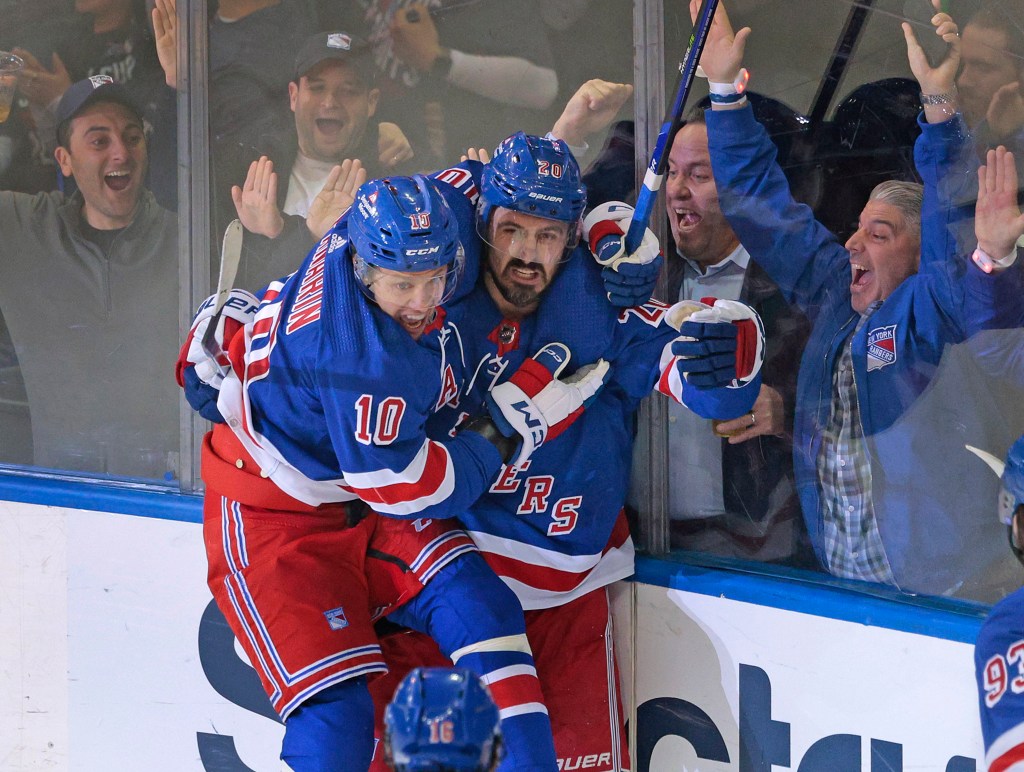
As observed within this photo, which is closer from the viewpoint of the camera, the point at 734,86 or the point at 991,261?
the point at 991,261

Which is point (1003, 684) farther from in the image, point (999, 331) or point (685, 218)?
point (685, 218)

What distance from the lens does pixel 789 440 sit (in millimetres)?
2389

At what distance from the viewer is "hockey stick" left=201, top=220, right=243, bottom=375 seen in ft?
7.50

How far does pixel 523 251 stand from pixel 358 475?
0.54m

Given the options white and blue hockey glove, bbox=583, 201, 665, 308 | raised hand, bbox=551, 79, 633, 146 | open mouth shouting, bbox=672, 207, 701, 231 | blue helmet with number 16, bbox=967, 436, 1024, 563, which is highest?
raised hand, bbox=551, 79, 633, 146

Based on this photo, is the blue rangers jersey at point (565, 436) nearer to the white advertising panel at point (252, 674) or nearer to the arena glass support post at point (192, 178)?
the white advertising panel at point (252, 674)

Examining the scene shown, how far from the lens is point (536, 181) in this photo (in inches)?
87.0

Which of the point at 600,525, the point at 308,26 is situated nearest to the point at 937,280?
the point at 600,525

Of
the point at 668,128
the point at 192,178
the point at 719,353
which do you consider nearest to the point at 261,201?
the point at 192,178

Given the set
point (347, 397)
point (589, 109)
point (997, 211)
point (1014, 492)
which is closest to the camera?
point (1014, 492)

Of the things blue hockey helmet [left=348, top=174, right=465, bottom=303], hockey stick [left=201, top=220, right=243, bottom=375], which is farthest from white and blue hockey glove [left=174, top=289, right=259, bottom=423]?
blue hockey helmet [left=348, top=174, right=465, bottom=303]

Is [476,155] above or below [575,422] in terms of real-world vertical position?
above

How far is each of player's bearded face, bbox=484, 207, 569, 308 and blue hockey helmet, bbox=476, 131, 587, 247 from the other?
0.02m

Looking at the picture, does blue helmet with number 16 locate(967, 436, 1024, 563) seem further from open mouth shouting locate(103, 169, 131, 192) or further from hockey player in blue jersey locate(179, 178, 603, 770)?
open mouth shouting locate(103, 169, 131, 192)
